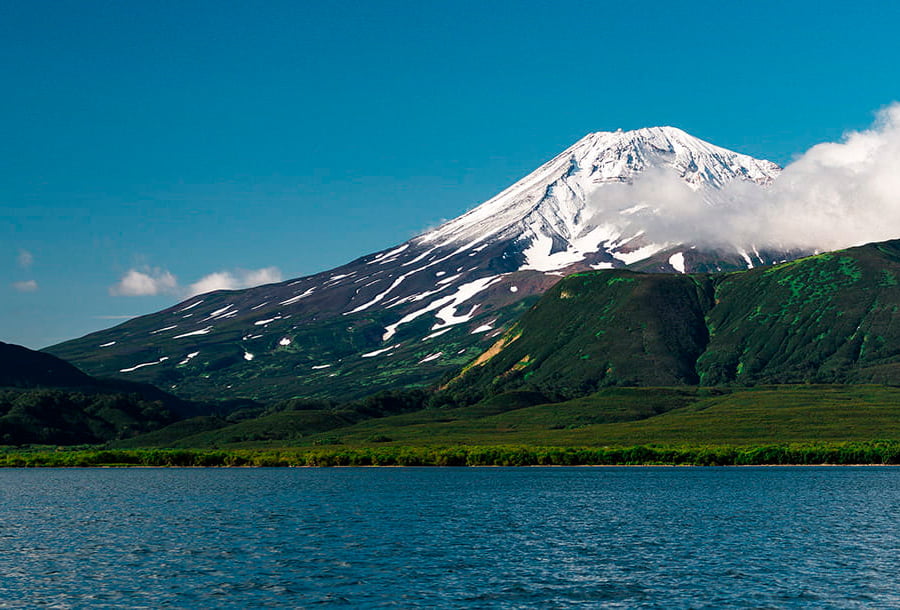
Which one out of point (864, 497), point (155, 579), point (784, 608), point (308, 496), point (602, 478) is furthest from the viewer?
point (602, 478)

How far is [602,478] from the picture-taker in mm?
186000

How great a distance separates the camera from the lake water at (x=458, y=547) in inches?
2542

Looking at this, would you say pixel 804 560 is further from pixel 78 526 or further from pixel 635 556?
pixel 78 526

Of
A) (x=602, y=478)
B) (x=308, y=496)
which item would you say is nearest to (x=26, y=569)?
(x=308, y=496)

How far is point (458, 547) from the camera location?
88.4 metres

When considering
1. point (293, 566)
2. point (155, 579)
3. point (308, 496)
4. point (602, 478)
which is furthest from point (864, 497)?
point (155, 579)

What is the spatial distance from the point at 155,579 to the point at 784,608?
4423 cm

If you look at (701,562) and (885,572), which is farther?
(701,562)

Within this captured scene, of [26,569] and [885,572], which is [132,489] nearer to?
[26,569]

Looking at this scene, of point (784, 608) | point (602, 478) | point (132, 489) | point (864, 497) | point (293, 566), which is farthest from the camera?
point (602, 478)

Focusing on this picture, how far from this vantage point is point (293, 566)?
3029 inches

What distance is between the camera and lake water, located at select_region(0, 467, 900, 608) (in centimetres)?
6456

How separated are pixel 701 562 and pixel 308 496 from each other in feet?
267

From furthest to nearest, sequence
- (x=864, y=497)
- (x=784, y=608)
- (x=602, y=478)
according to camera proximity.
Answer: (x=602, y=478) < (x=864, y=497) < (x=784, y=608)
